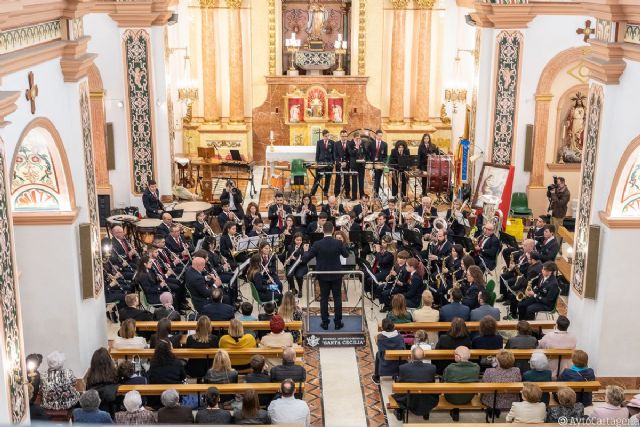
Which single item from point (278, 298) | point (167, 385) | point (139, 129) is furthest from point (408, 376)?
point (139, 129)

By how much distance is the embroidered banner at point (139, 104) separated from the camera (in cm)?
1928

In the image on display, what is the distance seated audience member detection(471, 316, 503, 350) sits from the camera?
11539 mm

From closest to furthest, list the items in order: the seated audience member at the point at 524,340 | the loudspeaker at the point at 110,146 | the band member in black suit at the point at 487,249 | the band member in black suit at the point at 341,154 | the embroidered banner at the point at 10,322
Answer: the embroidered banner at the point at 10,322 → the seated audience member at the point at 524,340 → the band member in black suit at the point at 487,249 → the loudspeaker at the point at 110,146 → the band member in black suit at the point at 341,154

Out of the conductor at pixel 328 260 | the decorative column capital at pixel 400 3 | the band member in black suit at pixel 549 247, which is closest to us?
the conductor at pixel 328 260

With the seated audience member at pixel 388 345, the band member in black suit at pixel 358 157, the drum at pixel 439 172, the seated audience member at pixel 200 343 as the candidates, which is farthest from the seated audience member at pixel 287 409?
the drum at pixel 439 172

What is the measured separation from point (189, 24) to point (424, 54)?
721cm

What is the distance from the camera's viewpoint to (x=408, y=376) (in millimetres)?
10656

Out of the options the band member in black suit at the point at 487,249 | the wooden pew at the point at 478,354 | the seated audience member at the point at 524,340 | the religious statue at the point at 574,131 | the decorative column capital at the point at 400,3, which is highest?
the decorative column capital at the point at 400,3

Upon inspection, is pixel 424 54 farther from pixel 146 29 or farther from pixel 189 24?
pixel 146 29

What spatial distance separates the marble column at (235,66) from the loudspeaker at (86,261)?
1437 cm

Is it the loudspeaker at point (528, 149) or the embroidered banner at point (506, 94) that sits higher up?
the embroidered banner at point (506, 94)

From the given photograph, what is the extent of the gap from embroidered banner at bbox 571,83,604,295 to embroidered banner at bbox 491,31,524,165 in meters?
7.16

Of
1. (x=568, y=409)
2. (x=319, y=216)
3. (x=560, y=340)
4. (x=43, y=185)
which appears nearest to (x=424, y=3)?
(x=319, y=216)

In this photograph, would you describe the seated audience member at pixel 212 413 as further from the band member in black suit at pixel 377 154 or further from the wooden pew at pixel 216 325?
the band member in black suit at pixel 377 154
